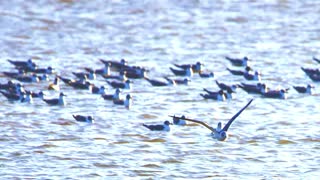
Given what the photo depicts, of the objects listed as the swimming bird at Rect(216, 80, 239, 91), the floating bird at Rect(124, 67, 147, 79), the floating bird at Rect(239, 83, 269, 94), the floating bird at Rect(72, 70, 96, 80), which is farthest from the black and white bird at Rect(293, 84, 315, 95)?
the floating bird at Rect(72, 70, 96, 80)

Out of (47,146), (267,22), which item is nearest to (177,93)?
(47,146)

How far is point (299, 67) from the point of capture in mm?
34562

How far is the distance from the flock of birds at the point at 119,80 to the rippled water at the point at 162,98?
195 millimetres

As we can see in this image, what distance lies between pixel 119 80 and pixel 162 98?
268 cm

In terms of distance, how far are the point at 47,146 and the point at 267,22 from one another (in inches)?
769

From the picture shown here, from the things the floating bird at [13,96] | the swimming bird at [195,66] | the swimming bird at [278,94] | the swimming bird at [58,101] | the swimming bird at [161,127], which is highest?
the swimming bird at [195,66]

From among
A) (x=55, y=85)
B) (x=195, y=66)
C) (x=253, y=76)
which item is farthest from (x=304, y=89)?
(x=55, y=85)

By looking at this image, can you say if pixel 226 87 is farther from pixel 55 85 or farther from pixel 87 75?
pixel 55 85

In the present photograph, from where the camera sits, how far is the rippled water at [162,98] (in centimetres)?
2355

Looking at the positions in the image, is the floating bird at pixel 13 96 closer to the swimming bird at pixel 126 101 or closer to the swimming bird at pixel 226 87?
the swimming bird at pixel 126 101

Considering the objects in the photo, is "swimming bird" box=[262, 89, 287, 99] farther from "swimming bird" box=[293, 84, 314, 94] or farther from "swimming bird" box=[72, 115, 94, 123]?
"swimming bird" box=[72, 115, 94, 123]

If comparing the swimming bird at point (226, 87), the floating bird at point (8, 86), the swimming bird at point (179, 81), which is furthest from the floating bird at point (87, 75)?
the swimming bird at point (226, 87)

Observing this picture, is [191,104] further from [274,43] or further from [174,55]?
[274,43]

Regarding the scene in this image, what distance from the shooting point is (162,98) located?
30156 millimetres
